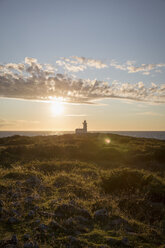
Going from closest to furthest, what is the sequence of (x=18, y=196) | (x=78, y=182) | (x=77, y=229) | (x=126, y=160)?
(x=77, y=229) < (x=18, y=196) < (x=78, y=182) < (x=126, y=160)

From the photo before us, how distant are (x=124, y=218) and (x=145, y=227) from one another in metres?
0.77

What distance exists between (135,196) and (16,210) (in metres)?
5.50

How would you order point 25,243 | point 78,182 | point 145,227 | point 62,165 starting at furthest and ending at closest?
point 62,165 < point 78,182 < point 145,227 < point 25,243

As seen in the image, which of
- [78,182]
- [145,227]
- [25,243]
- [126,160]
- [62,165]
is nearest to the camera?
[25,243]

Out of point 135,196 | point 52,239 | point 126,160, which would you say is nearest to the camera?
point 52,239

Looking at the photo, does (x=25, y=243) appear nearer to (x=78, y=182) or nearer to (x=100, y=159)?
(x=78, y=182)

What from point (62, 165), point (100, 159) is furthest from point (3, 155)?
point (100, 159)

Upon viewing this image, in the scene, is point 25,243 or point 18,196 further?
point 18,196

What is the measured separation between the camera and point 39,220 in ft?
21.7

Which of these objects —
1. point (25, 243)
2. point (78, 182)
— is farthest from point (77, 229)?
point (78, 182)

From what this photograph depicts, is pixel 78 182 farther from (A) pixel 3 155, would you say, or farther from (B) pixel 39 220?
(A) pixel 3 155

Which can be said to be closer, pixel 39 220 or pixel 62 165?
pixel 39 220

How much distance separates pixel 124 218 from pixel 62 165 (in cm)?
1019

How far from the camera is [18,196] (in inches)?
336
